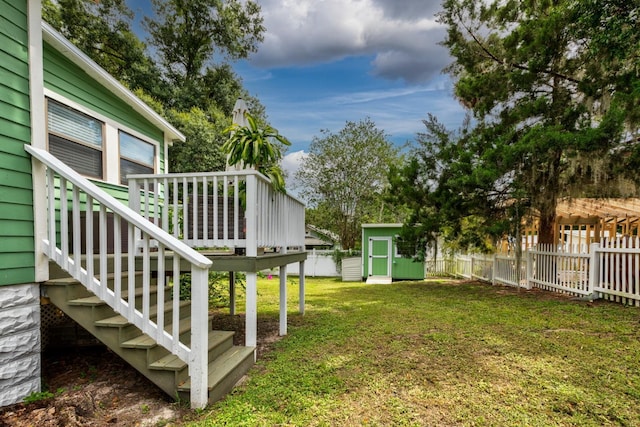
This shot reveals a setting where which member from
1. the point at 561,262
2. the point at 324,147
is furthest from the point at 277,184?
the point at 324,147

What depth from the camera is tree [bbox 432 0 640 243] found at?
6230 millimetres

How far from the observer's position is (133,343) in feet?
8.46

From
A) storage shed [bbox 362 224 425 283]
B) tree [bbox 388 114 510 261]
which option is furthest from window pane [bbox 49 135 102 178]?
storage shed [bbox 362 224 425 283]

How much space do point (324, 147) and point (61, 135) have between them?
639 inches

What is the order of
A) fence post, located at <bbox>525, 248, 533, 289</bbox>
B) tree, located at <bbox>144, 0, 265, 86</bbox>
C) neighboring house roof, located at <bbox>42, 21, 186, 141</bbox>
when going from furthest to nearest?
1. tree, located at <bbox>144, 0, 265, 86</bbox>
2. fence post, located at <bbox>525, 248, 533, 289</bbox>
3. neighboring house roof, located at <bbox>42, 21, 186, 141</bbox>

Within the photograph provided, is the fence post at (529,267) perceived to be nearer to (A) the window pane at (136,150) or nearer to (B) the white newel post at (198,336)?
(B) the white newel post at (198,336)

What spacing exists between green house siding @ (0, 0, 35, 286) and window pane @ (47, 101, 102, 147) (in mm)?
1678

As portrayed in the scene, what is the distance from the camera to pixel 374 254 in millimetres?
13266

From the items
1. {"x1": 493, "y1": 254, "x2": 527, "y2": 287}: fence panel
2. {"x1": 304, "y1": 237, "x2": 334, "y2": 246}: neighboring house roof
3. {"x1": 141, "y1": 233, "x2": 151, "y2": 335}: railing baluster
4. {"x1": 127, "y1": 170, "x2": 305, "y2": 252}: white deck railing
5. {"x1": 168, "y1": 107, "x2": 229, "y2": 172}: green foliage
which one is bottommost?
{"x1": 304, "y1": 237, "x2": 334, "y2": 246}: neighboring house roof

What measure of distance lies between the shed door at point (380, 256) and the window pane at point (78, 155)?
34.0 ft

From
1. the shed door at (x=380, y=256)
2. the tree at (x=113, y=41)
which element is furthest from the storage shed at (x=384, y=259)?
the tree at (x=113, y=41)

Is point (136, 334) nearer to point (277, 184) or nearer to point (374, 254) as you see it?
point (277, 184)

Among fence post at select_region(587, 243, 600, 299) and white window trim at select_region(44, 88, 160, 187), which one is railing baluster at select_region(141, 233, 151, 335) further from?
fence post at select_region(587, 243, 600, 299)

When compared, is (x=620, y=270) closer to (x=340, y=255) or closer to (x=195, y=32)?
(x=340, y=255)
